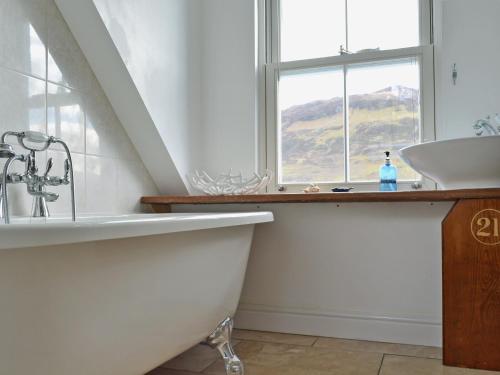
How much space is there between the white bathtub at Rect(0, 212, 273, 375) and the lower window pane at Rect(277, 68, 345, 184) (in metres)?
0.93

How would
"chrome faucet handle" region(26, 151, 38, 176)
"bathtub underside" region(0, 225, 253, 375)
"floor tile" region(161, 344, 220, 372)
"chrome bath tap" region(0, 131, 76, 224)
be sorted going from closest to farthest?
1. "bathtub underside" region(0, 225, 253, 375)
2. "chrome bath tap" region(0, 131, 76, 224)
3. "chrome faucet handle" region(26, 151, 38, 176)
4. "floor tile" region(161, 344, 220, 372)

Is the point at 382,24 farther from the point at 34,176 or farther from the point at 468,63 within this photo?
the point at 34,176

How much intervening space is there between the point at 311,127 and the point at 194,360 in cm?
126

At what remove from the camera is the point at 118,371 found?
3.74ft

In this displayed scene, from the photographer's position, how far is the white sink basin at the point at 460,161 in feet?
5.22

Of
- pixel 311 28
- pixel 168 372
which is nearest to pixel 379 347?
pixel 168 372

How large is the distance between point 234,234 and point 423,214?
803mm

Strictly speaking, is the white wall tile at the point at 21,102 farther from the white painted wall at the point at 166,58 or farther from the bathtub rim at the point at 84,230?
the bathtub rim at the point at 84,230

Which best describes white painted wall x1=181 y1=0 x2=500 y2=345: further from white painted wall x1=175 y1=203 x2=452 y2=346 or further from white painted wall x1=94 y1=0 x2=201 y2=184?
white painted wall x1=94 y1=0 x2=201 y2=184

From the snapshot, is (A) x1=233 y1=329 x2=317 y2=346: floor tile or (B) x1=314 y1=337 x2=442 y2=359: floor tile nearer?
(B) x1=314 y1=337 x2=442 y2=359: floor tile

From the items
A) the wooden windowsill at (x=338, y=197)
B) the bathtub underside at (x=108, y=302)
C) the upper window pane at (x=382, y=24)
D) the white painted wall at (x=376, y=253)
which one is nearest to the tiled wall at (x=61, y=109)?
the wooden windowsill at (x=338, y=197)

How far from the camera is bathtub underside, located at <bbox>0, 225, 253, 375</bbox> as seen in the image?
862mm

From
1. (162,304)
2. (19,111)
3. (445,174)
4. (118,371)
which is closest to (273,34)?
(445,174)

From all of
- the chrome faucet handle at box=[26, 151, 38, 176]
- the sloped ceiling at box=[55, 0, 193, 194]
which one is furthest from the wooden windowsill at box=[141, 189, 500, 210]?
the chrome faucet handle at box=[26, 151, 38, 176]
